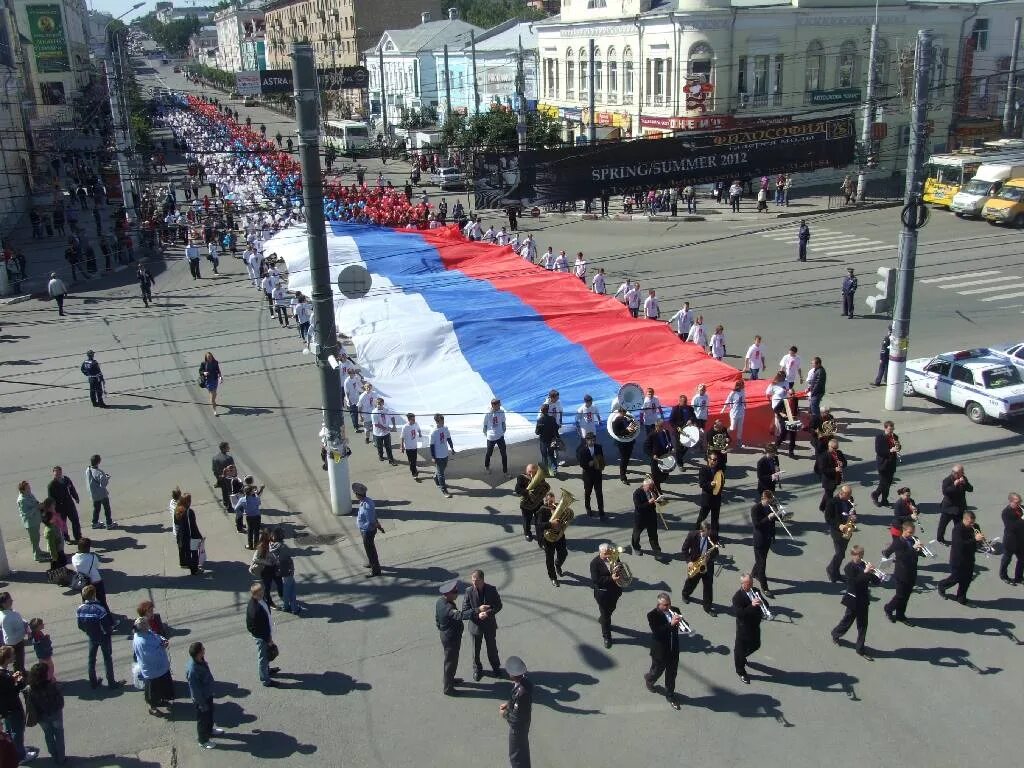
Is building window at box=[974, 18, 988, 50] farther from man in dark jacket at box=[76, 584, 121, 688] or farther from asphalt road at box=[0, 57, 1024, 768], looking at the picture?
man in dark jacket at box=[76, 584, 121, 688]


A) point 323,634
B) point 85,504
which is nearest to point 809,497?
point 323,634

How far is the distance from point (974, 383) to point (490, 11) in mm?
116987

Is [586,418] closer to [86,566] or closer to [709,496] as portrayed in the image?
[709,496]

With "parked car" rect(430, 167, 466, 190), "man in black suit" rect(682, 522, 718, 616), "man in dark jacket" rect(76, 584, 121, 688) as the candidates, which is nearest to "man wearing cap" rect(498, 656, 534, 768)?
"man in black suit" rect(682, 522, 718, 616)

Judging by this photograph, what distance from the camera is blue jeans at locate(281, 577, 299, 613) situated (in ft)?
35.4

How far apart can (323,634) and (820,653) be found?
5579 millimetres

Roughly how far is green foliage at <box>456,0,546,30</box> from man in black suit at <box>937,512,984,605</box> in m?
106

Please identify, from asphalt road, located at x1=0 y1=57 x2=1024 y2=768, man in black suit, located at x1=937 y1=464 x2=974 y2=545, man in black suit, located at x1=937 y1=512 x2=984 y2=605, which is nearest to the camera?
asphalt road, located at x1=0 y1=57 x2=1024 y2=768

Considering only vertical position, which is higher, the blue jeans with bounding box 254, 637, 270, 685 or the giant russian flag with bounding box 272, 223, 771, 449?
the giant russian flag with bounding box 272, 223, 771, 449

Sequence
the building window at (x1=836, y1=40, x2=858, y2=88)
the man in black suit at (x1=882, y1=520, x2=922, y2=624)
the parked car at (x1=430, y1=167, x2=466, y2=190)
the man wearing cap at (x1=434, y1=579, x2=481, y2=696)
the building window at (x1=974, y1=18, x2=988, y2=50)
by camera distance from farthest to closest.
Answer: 1. the building window at (x1=974, y1=18, x2=988, y2=50)
2. the building window at (x1=836, y1=40, x2=858, y2=88)
3. the parked car at (x1=430, y1=167, x2=466, y2=190)
4. the man in black suit at (x1=882, y1=520, x2=922, y2=624)
5. the man wearing cap at (x1=434, y1=579, x2=481, y2=696)

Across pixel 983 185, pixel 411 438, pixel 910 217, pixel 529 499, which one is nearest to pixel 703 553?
pixel 529 499

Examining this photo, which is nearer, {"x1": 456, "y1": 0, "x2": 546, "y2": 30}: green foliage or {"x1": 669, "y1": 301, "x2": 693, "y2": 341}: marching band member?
{"x1": 669, "y1": 301, "x2": 693, "y2": 341}: marching band member

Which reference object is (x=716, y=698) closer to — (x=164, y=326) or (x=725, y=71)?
(x=164, y=326)

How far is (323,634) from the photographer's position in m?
10.5
